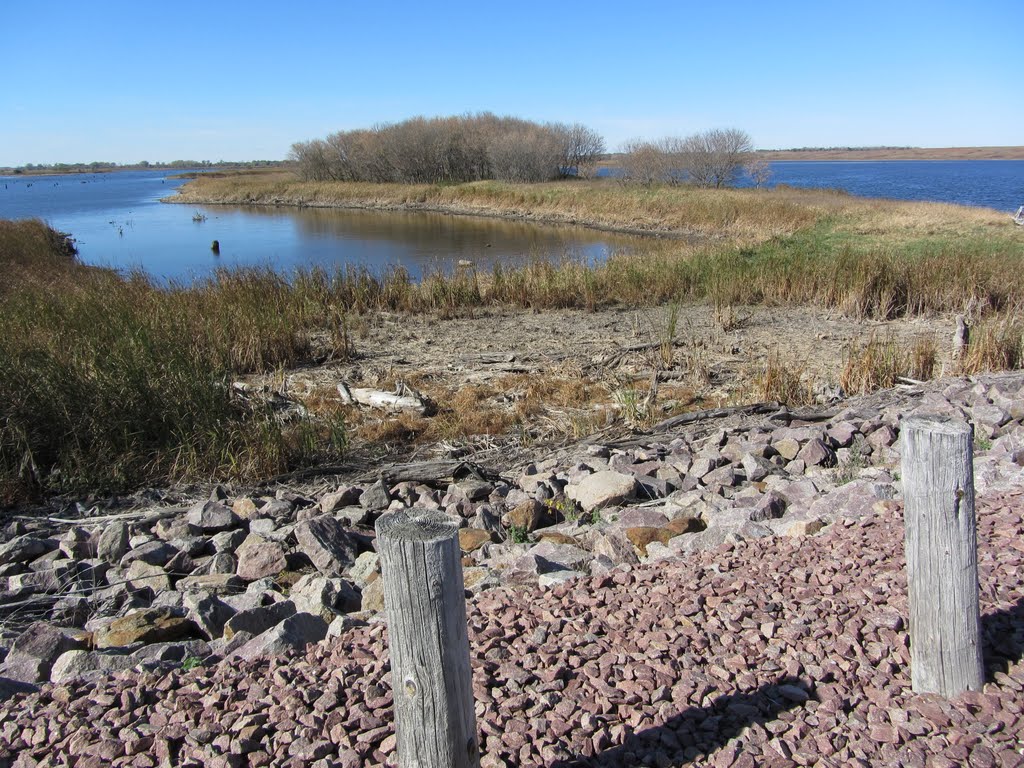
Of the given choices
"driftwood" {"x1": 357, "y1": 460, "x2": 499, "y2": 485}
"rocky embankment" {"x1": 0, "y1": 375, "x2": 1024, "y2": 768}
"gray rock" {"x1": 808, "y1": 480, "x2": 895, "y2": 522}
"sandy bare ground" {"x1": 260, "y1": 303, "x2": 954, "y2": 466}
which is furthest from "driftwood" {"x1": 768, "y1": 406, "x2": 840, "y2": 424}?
"driftwood" {"x1": 357, "y1": 460, "x2": 499, "y2": 485}

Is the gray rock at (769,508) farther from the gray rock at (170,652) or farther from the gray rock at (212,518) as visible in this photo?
the gray rock at (212,518)

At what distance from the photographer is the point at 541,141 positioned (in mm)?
52594

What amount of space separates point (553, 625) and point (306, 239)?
28.9 metres

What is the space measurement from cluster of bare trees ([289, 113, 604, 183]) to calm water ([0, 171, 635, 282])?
11958 mm

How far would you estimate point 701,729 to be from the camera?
2348mm

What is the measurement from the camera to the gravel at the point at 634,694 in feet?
7.46

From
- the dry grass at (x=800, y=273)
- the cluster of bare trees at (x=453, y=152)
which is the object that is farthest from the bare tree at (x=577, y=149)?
the dry grass at (x=800, y=273)

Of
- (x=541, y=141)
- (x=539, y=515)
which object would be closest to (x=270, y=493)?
(x=539, y=515)

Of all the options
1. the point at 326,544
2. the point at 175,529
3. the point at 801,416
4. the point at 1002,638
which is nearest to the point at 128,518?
the point at 175,529

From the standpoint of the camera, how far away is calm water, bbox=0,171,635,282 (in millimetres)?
22234

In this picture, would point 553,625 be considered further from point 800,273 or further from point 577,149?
point 577,149

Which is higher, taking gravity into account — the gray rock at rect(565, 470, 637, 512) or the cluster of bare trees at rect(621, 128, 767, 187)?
the cluster of bare trees at rect(621, 128, 767, 187)

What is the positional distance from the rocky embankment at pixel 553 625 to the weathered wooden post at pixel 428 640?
0.96 ft

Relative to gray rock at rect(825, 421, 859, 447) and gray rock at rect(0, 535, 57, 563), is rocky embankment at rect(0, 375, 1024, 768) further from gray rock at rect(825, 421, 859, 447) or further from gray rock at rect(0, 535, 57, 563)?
gray rock at rect(825, 421, 859, 447)
